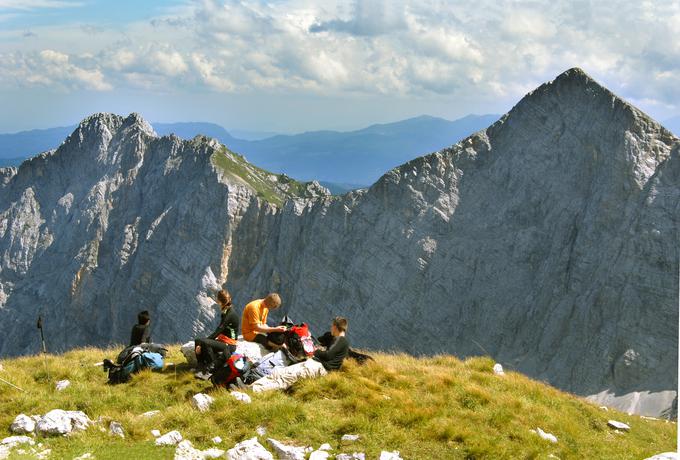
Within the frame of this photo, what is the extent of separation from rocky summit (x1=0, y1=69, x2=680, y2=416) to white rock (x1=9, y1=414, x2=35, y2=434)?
22.3m

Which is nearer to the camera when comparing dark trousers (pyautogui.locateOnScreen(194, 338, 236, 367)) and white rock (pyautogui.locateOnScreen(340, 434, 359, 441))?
white rock (pyautogui.locateOnScreen(340, 434, 359, 441))

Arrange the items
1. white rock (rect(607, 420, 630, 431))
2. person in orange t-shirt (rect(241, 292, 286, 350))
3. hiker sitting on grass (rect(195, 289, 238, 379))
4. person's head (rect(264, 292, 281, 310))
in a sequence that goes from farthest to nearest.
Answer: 1. person in orange t-shirt (rect(241, 292, 286, 350))
2. person's head (rect(264, 292, 281, 310))
3. hiker sitting on grass (rect(195, 289, 238, 379))
4. white rock (rect(607, 420, 630, 431))

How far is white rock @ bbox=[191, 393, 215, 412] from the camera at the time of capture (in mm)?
15070

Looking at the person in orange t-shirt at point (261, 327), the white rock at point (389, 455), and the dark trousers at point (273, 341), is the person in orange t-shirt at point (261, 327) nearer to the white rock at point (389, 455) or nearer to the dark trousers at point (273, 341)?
the dark trousers at point (273, 341)

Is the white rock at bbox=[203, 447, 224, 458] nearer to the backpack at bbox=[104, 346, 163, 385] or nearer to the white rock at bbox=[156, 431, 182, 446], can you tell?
the white rock at bbox=[156, 431, 182, 446]

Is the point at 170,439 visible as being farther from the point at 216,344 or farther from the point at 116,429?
the point at 216,344

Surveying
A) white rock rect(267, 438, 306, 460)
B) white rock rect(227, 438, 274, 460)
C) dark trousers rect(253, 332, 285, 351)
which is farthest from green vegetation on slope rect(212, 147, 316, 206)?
white rock rect(227, 438, 274, 460)

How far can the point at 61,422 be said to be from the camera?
1398cm

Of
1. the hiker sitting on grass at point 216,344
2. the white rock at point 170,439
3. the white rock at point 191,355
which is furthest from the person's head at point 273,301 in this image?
the white rock at point 170,439

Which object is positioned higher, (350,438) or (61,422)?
(350,438)

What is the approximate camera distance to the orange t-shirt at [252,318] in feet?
60.5

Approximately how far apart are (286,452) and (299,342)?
17.5 feet

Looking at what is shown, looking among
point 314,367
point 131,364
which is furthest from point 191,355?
point 314,367

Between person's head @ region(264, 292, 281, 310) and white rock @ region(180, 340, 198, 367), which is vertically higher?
person's head @ region(264, 292, 281, 310)
